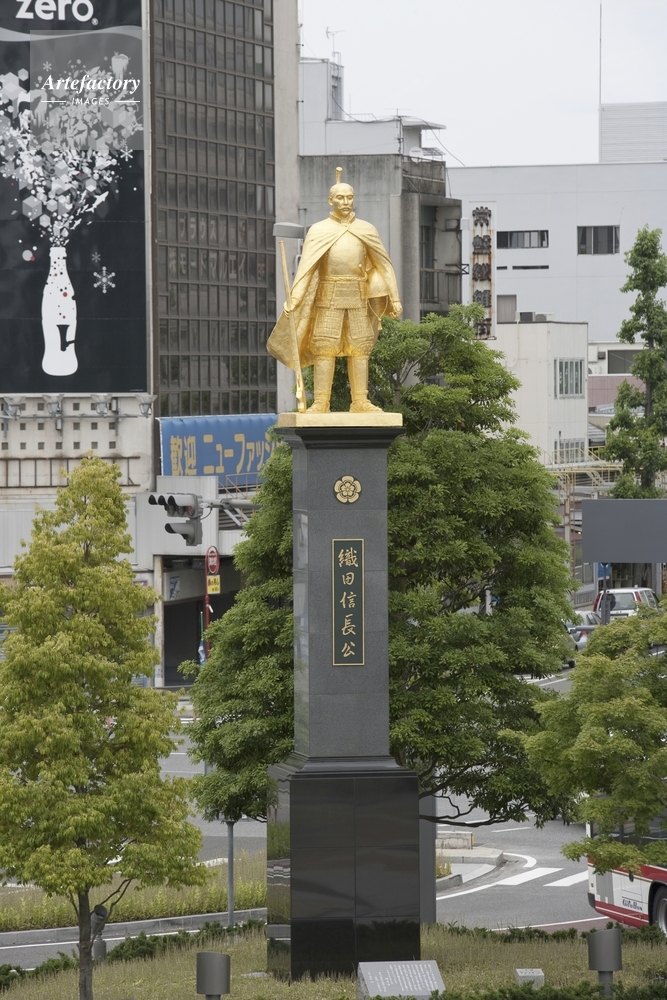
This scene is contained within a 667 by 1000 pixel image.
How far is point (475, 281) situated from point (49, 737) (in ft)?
188

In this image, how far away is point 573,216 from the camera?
341ft

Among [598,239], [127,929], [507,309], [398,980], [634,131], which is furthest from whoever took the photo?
[634,131]

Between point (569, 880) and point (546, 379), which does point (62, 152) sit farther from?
point (569, 880)

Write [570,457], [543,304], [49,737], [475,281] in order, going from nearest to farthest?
[49,737], [475,281], [570,457], [543,304]

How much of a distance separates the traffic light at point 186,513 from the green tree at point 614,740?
1526 cm

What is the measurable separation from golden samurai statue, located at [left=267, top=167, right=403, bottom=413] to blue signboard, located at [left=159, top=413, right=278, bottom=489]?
39382mm

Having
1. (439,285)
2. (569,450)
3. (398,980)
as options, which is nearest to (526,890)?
(398,980)

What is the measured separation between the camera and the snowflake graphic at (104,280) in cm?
5706

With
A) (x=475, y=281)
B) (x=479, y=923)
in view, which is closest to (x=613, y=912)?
(x=479, y=923)

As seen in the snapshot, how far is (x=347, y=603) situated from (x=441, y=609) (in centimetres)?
473

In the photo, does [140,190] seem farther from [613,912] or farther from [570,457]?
[613,912]

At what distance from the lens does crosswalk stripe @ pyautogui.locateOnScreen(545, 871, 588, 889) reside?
29562 millimetres

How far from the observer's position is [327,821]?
19125mm

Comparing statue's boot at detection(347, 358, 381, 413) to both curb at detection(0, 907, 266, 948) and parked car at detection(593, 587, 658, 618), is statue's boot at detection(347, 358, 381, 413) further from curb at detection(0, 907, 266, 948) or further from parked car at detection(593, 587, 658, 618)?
→ parked car at detection(593, 587, 658, 618)
